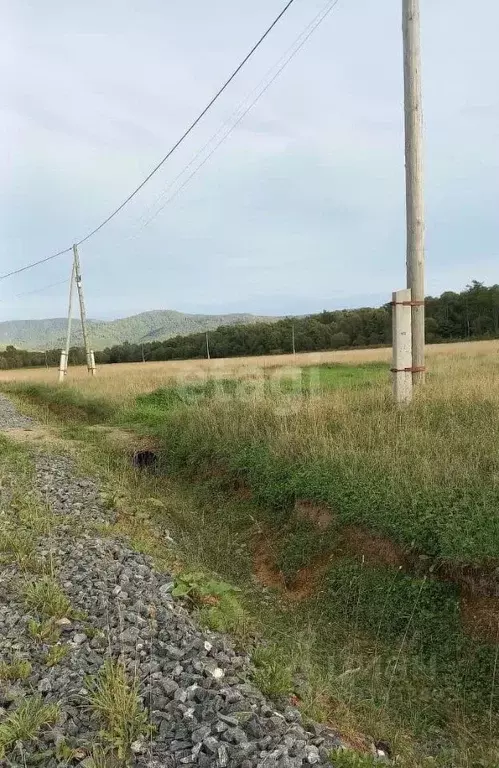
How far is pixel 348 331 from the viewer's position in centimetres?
5825

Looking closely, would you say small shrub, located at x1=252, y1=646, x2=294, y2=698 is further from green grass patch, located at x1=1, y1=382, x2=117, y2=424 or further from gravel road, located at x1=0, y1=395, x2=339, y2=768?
green grass patch, located at x1=1, y1=382, x2=117, y2=424

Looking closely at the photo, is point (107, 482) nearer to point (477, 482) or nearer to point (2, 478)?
point (2, 478)

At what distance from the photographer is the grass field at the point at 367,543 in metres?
3.57

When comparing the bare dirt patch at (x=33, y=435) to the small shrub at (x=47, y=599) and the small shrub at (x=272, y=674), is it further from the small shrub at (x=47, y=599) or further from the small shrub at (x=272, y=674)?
the small shrub at (x=272, y=674)

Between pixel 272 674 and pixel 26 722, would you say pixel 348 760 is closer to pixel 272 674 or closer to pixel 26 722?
pixel 272 674

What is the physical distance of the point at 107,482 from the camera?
8.23 meters

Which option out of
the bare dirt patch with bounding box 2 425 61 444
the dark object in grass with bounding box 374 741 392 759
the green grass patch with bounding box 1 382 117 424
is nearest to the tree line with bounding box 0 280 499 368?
the green grass patch with bounding box 1 382 117 424

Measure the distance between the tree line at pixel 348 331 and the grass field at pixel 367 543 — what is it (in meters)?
44.8

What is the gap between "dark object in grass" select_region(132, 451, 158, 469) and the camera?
32.0 ft

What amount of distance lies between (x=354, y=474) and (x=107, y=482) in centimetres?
395

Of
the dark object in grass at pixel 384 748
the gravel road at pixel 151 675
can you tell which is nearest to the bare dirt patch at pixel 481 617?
the dark object in grass at pixel 384 748

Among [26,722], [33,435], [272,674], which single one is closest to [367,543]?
[272,674]

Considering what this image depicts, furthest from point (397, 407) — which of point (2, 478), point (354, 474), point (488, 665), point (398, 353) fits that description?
point (2, 478)

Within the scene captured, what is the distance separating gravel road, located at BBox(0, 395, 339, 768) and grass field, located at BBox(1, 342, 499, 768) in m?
0.33
